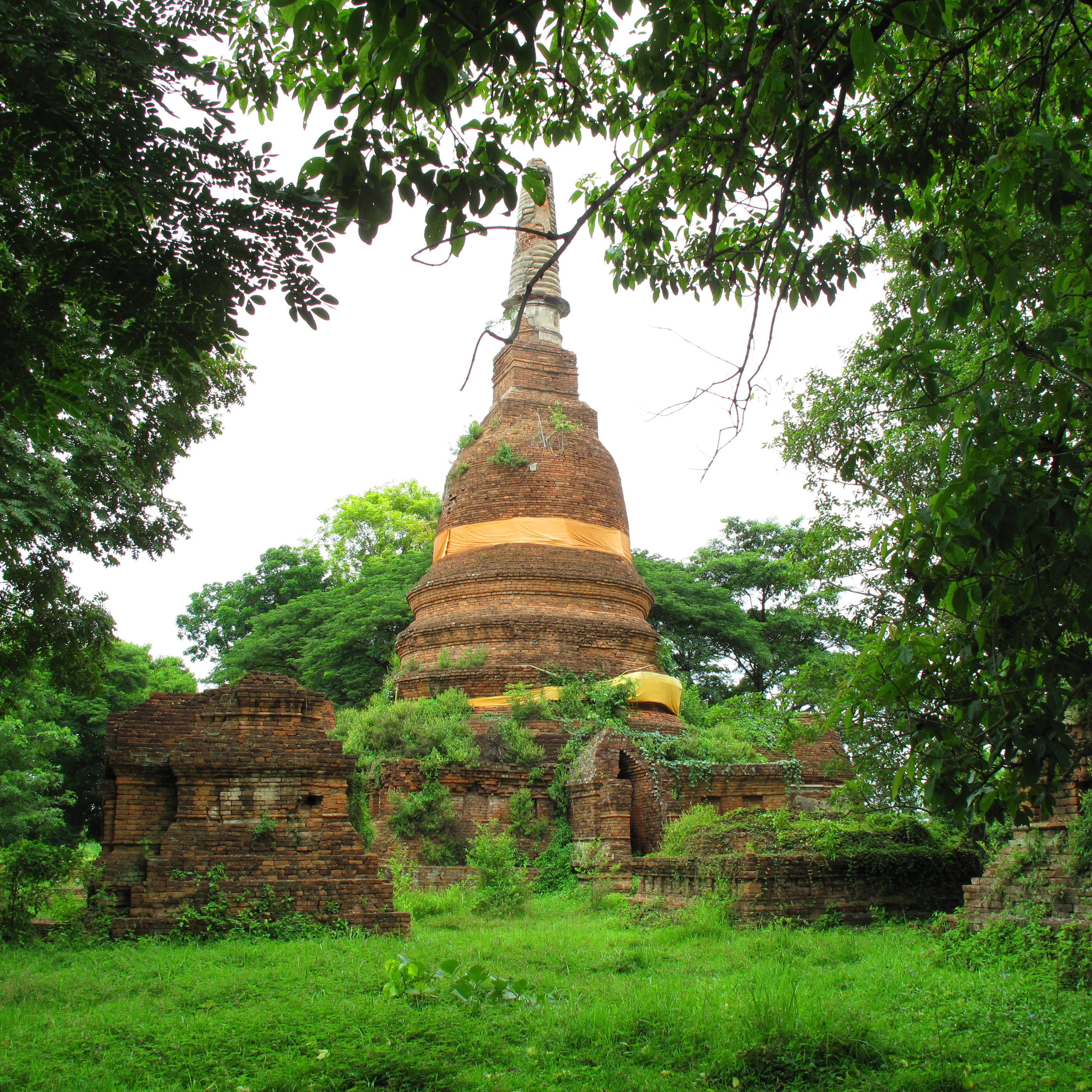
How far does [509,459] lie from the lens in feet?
51.7

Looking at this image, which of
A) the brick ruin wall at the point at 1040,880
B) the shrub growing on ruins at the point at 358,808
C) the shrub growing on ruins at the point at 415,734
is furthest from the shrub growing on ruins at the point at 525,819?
the brick ruin wall at the point at 1040,880

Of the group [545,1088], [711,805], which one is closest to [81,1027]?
[545,1088]

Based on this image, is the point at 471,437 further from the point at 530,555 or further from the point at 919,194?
the point at 919,194

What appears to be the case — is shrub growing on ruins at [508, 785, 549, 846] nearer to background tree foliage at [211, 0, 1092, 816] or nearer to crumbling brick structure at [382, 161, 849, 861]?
crumbling brick structure at [382, 161, 849, 861]

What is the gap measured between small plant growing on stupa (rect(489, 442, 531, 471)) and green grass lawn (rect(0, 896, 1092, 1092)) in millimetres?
10306

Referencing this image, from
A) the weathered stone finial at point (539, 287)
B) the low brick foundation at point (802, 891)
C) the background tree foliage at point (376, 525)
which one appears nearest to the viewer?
the low brick foundation at point (802, 891)

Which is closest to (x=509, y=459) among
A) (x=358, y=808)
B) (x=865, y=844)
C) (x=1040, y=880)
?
(x=358, y=808)

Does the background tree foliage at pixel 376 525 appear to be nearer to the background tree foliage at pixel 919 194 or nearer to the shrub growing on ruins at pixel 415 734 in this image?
the shrub growing on ruins at pixel 415 734

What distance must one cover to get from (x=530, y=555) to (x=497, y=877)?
6.41 metres

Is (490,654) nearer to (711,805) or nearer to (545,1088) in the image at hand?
(711,805)

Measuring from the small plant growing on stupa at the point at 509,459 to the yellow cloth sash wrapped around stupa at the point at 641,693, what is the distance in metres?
4.14

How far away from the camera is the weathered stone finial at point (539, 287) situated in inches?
690

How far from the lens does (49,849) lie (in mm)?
7484

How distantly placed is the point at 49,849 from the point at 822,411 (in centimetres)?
1002
